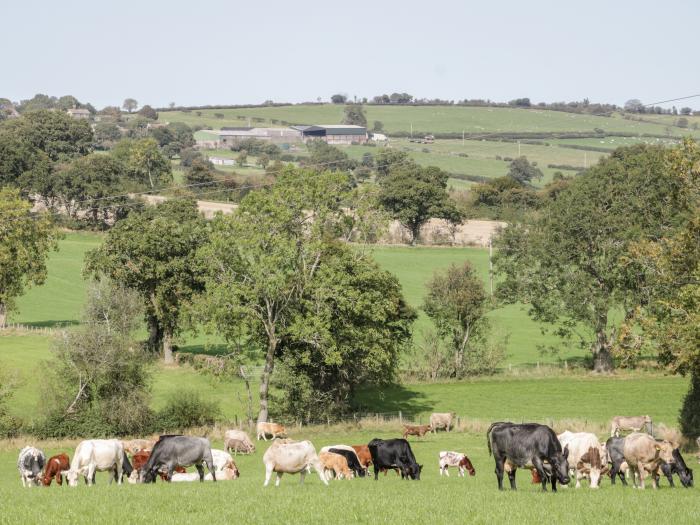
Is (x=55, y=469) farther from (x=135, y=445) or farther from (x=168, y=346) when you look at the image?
(x=168, y=346)

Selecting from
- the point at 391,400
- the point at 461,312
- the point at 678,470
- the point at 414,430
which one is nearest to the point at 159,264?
the point at 391,400

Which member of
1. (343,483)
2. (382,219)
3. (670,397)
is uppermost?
(382,219)

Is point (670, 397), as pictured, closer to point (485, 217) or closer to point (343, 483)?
point (343, 483)

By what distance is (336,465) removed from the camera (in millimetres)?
37281

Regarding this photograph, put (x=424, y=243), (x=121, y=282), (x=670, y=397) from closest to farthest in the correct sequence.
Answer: (x=670, y=397) → (x=121, y=282) → (x=424, y=243)

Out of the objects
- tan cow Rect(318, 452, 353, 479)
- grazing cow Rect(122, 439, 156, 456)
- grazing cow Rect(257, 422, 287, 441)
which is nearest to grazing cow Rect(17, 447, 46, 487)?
grazing cow Rect(122, 439, 156, 456)

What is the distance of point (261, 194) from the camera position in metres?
64.3

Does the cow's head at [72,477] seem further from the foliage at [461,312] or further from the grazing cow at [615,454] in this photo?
the foliage at [461,312]

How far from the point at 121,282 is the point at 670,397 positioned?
3827 centimetres

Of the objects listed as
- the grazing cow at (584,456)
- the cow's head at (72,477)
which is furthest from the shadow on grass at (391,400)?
the cow's head at (72,477)

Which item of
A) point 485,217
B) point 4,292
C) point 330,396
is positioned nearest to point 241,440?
point 330,396

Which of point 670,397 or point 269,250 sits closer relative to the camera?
point 269,250

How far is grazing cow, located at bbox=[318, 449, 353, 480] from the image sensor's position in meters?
37.1

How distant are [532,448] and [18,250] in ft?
235
